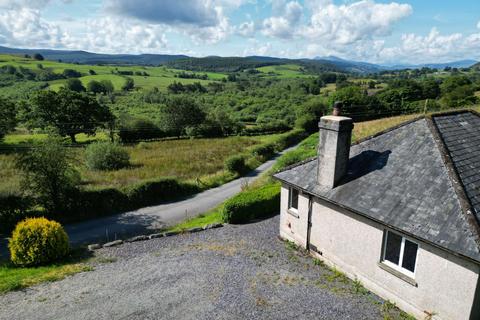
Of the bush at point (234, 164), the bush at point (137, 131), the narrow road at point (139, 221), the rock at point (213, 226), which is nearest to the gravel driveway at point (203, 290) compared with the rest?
the rock at point (213, 226)

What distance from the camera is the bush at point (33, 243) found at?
44.6 ft

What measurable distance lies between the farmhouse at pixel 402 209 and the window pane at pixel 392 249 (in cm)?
4

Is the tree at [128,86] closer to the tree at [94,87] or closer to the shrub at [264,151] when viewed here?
the tree at [94,87]

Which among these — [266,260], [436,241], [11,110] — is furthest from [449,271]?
[11,110]

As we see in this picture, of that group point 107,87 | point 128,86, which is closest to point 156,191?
point 107,87

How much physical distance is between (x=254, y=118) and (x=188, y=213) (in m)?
72.7

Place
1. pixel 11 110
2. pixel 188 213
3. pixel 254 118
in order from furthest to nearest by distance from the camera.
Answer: pixel 254 118 → pixel 11 110 → pixel 188 213

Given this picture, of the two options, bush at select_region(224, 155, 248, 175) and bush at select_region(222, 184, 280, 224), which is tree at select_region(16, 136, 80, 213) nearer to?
bush at select_region(222, 184, 280, 224)

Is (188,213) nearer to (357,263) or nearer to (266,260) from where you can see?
(266,260)

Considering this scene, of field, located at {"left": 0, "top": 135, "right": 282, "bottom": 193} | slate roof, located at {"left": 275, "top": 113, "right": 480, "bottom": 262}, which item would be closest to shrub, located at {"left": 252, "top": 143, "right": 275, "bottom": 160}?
field, located at {"left": 0, "top": 135, "right": 282, "bottom": 193}

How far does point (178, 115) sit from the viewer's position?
214ft

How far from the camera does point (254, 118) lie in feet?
308

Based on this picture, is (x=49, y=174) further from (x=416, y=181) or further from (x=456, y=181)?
(x=456, y=181)

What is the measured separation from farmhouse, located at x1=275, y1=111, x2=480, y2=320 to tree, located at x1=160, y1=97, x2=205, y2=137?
52.9m
